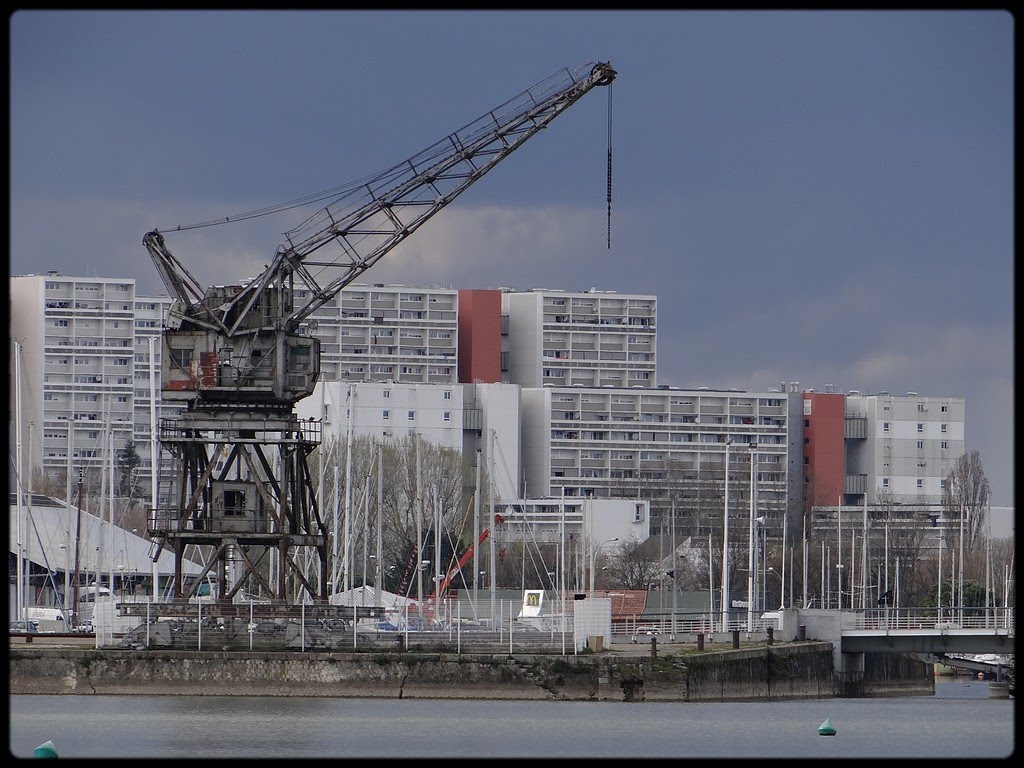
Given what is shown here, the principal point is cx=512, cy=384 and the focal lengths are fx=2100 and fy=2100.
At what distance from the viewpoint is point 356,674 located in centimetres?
5216

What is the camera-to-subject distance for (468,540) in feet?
392

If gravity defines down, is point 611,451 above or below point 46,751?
above

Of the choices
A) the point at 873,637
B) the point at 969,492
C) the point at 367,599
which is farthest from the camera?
the point at 969,492

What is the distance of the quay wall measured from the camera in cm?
5147

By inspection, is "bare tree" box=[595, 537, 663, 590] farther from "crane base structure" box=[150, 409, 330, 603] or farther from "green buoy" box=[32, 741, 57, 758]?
"green buoy" box=[32, 741, 57, 758]

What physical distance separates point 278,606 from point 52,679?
20.0ft

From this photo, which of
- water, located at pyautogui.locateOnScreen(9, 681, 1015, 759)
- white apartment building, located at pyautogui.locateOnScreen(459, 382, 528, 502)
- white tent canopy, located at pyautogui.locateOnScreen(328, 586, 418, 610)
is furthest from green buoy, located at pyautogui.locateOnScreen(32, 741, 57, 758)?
white apartment building, located at pyautogui.locateOnScreen(459, 382, 528, 502)

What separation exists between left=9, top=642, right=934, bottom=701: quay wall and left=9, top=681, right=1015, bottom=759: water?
36cm

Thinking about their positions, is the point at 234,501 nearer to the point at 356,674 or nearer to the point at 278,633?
the point at 278,633

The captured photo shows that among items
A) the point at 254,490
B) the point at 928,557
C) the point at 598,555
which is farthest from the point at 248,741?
the point at 928,557

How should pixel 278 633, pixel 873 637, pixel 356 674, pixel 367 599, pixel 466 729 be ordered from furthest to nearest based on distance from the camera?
pixel 367 599
pixel 873 637
pixel 278 633
pixel 356 674
pixel 466 729

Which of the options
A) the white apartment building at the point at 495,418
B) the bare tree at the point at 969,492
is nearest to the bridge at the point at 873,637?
the bare tree at the point at 969,492

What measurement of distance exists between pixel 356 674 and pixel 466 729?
8393 millimetres

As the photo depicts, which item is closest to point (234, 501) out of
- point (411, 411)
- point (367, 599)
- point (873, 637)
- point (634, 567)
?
point (367, 599)
